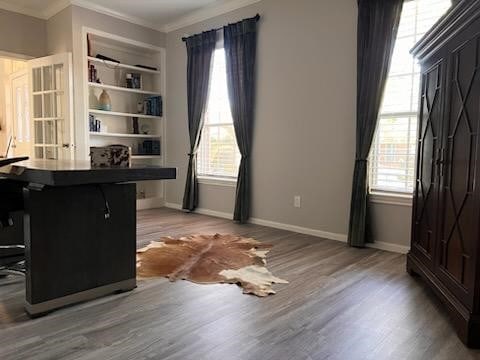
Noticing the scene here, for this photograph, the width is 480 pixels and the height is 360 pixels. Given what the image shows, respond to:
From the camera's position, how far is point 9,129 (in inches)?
262

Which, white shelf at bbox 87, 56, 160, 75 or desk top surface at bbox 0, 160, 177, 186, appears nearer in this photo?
desk top surface at bbox 0, 160, 177, 186

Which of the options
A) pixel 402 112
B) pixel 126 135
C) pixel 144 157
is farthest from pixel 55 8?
pixel 402 112

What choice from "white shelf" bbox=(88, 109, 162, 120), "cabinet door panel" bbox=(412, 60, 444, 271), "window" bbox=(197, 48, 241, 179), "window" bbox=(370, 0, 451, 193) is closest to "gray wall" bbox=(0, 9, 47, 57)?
"white shelf" bbox=(88, 109, 162, 120)

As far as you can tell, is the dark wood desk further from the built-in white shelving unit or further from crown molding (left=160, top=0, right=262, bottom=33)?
crown molding (left=160, top=0, right=262, bottom=33)

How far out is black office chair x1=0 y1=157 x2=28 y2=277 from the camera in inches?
91.8

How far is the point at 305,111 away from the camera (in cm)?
407

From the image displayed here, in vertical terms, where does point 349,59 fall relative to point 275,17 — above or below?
below

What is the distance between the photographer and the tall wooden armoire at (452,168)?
6.08 feet

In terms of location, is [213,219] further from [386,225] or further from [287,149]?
[386,225]

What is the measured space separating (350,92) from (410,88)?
0.57m

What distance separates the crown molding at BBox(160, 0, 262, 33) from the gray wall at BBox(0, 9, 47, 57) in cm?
175

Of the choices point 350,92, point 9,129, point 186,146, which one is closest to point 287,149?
point 350,92

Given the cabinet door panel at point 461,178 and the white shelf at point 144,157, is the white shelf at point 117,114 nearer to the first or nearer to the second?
the white shelf at point 144,157

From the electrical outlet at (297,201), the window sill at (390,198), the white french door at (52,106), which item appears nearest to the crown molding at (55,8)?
the white french door at (52,106)
